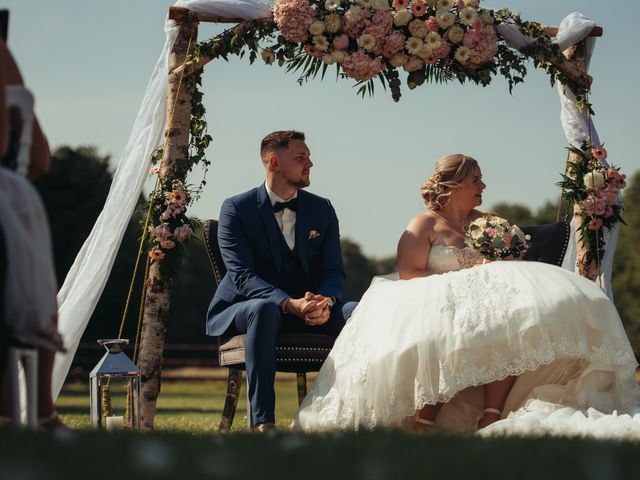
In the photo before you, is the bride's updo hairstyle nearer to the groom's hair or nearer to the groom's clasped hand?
the groom's hair

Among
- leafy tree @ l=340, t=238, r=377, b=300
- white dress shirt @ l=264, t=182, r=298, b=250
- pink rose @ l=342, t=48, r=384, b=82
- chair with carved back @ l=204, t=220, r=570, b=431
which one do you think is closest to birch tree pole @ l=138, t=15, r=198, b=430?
chair with carved back @ l=204, t=220, r=570, b=431

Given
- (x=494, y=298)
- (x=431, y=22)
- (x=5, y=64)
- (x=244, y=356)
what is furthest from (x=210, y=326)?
(x=5, y=64)

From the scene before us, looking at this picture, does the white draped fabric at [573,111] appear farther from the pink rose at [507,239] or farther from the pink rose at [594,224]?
the pink rose at [507,239]

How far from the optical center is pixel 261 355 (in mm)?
6477

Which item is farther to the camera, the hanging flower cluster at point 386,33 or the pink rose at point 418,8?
the pink rose at point 418,8

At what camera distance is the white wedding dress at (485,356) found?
19.4ft

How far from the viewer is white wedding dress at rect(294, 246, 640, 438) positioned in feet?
19.4

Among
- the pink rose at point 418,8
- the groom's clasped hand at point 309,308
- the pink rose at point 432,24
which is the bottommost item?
the groom's clasped hand at point 309,308

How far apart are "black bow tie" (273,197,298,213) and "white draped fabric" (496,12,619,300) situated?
232cm

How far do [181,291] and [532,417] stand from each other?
35272 millimetres

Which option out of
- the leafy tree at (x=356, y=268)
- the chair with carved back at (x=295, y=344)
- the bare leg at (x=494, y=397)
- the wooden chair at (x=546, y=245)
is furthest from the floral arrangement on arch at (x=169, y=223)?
the leafy tree at (x=356, y=268)

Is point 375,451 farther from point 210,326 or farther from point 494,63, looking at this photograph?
point 494,63

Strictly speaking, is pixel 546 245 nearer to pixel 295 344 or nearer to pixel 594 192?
pixel 594 192

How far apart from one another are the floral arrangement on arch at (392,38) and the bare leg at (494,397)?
9.26 ft
